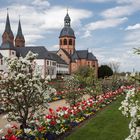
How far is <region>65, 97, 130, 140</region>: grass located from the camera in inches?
450

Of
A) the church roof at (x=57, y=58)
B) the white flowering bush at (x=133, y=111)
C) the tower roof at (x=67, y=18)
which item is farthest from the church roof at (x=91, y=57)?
the white flowering bush at (x=133, y=111)

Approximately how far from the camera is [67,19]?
103 meters

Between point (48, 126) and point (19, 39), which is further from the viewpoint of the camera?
point (19, 39)

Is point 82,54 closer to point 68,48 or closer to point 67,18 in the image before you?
point 68,48

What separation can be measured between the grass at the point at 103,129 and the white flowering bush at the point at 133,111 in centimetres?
639

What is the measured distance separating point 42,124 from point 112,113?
25.0 feet

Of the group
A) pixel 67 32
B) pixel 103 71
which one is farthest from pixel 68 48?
pixel 103 71

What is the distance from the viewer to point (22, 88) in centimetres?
1022

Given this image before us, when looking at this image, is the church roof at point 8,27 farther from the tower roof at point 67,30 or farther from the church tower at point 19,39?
the tower roof at point 67,30

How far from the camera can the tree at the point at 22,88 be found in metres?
10.2

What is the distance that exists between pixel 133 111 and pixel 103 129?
8.24 meters

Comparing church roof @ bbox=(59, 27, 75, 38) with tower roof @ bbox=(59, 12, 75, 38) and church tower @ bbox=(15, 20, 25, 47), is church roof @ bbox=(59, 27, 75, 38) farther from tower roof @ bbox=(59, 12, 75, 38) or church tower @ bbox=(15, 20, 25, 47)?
church tower @ bbox=(15, 20, 25, 47)

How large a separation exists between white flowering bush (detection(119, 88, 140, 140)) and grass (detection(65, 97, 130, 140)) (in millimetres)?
6386

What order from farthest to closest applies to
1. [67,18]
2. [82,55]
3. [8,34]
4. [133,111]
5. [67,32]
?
1. [67,18]
2. [67,32]
3. [82,55]
4. [8,34]
5. [133,111]
